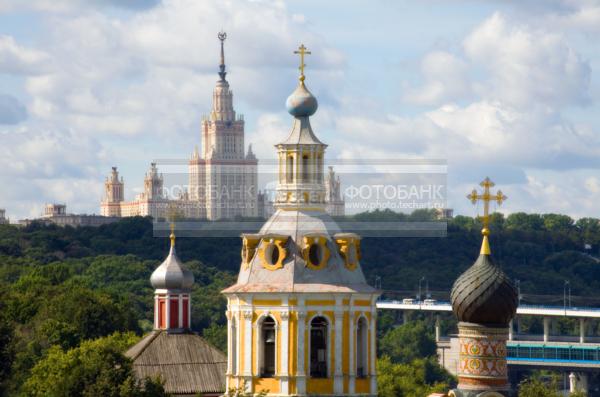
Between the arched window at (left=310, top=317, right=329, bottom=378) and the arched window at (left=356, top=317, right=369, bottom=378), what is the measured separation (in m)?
1.11

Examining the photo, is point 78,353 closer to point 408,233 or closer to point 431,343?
point 408,233

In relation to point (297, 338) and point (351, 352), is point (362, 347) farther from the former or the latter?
point (297, 338)

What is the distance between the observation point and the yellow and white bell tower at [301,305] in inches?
2410

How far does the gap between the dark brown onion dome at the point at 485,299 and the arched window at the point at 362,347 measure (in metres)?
2.58

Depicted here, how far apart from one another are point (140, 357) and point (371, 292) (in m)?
22.0

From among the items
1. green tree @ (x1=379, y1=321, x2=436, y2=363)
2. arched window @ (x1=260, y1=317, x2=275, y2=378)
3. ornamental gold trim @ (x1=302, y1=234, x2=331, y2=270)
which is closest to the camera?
arched window @ (x1=260, y1=317, x2=275, y2=378)

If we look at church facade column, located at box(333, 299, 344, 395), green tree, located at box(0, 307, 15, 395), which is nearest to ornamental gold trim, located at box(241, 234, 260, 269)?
church facade column, located at box(333, 299, 344, 395)

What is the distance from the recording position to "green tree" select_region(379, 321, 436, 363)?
17688 centimetres

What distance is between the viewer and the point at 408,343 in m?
188

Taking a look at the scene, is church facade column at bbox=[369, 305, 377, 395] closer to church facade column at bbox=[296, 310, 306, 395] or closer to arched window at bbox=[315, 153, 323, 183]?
church facade column at bbox=[296, 310, 306, 395]

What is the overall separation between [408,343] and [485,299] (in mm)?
126496

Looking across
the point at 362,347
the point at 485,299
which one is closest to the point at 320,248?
the point at 362,347

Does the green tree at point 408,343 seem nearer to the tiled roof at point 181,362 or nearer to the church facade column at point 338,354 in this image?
the tiled roof at point 181,362

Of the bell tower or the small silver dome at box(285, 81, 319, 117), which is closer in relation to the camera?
the small silver dome at box(285, 81, 319, 117)
